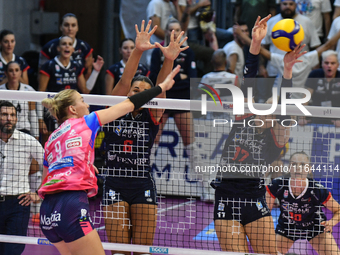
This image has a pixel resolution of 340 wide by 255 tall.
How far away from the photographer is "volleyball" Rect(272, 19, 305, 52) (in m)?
5.32

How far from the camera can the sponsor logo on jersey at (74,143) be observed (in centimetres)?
392

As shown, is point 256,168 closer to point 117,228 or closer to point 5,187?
point 117,228

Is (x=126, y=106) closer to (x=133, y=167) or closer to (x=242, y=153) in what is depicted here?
(x=133, y=167)

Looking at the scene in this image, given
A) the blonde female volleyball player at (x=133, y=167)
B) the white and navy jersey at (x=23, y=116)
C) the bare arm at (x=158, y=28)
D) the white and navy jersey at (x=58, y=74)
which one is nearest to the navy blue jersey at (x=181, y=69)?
the bare arm at (x=158, y=28)

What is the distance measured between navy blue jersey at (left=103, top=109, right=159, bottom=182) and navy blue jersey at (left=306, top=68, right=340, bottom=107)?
482 cm

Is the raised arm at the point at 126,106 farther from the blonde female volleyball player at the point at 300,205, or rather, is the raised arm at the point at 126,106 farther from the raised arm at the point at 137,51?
the blonde female volleyball player at the point at 300,205

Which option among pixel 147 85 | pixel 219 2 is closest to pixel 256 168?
pixel 147 85

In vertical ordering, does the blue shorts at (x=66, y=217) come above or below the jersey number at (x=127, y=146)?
below

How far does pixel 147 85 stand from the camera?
485 centimetres

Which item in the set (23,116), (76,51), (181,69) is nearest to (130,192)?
(23,116)

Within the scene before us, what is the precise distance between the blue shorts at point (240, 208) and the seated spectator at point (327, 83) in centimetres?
424

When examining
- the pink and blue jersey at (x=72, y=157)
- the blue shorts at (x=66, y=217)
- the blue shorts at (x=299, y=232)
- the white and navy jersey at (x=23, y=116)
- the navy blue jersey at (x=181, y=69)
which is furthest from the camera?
the navy blue jersey at (x=181, y=69)

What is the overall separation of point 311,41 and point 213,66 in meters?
2.24

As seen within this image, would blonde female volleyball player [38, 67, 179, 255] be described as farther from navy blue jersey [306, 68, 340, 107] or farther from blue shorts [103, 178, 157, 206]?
navy blue jersey [306, 68, 340, 107]
